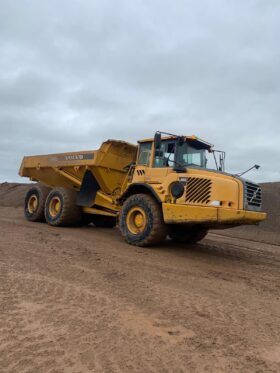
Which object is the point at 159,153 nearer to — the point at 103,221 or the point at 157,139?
the point at 157,139

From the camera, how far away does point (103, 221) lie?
41.4 ft

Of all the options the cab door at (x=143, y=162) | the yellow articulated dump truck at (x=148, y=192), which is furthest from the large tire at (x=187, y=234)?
the cab door at (x=143, y=162)

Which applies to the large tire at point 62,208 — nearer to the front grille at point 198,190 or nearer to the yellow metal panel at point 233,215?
the front grille at point 198,190

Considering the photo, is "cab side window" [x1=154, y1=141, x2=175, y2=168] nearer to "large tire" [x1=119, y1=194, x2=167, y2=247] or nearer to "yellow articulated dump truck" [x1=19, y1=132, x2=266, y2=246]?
"yellow articulated dump truck" [x1=19, y1=132, x2=266, y2=246]

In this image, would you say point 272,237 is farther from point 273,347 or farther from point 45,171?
point 273,347

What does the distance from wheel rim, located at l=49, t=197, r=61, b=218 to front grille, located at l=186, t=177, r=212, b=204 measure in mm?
5243

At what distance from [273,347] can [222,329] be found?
50cm

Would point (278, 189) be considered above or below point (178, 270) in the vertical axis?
above

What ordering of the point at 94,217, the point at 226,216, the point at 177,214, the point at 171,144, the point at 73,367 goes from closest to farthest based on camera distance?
the point at 73,367, the point at 226,216, the point at 177,214, the point at 171,144, the point at 94,217

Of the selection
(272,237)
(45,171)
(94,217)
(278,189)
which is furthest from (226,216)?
(278,189)

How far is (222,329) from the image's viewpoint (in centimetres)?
370

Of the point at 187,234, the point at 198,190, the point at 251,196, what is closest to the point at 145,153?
the point at 198,190

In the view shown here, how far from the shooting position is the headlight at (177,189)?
25.9ft

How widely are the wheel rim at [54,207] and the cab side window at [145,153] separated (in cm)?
360
